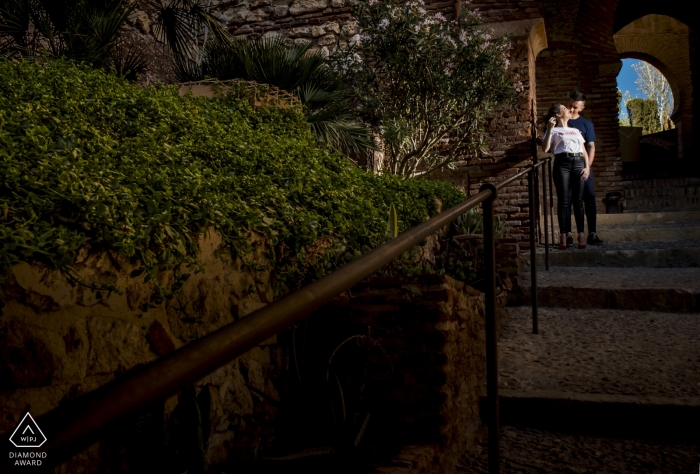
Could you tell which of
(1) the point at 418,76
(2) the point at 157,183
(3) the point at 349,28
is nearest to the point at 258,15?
(3) the point at 349,28

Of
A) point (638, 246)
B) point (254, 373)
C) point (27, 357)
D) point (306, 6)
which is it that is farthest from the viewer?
point (306, 6)

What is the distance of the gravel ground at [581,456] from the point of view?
203 centimetres

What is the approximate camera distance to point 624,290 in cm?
405

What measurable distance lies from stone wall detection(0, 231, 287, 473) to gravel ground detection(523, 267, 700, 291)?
278cm

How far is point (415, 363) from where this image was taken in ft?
7.61

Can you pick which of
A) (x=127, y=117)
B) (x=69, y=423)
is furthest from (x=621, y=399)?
(x=127, y=117)

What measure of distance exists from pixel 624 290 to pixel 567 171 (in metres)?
2.10

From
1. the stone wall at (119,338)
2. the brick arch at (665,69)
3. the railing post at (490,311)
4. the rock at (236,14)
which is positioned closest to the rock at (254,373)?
the stone wall at (119,338)

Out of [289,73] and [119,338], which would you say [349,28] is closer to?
[289,73]

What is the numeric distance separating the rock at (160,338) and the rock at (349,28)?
6.55 meters

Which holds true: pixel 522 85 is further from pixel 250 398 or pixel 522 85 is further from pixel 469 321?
pixel 250 398

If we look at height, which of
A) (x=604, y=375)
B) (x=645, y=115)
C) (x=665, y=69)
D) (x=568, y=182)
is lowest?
(x=604, y=375)

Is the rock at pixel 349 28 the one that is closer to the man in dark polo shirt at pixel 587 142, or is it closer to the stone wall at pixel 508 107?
the stone wall at pixel 508 107

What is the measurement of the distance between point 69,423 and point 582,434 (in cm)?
234
